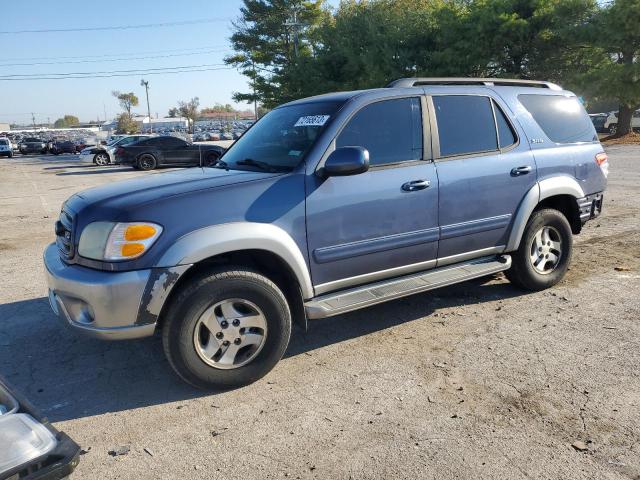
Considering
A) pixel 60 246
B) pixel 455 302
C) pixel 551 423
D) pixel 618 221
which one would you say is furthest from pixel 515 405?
pixel 618 221

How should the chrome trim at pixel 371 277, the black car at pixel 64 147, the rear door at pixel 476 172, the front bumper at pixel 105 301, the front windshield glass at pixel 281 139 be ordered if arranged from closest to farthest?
the front bumper at pixel 105 301
the chrome trim at pixel 371 277
the front windshield glass at pixel 281 139
the rear door at pixel 476 172
the black car at pixel 64 147

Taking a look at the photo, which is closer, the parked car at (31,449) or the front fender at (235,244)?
the parked car at (31,449)

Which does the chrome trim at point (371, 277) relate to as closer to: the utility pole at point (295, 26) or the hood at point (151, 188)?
the hood at point (151, 188)

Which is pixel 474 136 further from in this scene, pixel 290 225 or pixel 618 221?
pixel 618 221

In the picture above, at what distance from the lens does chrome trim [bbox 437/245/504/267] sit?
438 cm

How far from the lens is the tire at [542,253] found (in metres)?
4.89

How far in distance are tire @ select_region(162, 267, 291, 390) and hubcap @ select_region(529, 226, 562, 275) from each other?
104 inches

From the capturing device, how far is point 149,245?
3.16m

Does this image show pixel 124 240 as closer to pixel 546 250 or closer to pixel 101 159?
pixel 546 250

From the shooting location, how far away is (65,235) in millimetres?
3562

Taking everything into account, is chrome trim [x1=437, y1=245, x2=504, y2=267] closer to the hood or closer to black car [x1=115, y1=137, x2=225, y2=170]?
the hood

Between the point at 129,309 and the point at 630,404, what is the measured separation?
2.96 meters

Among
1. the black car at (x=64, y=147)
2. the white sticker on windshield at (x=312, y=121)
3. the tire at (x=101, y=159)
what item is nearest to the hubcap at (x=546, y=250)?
the white sticker on windshield at (x=312, y=121)

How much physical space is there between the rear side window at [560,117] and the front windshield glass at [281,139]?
2.10 metres
